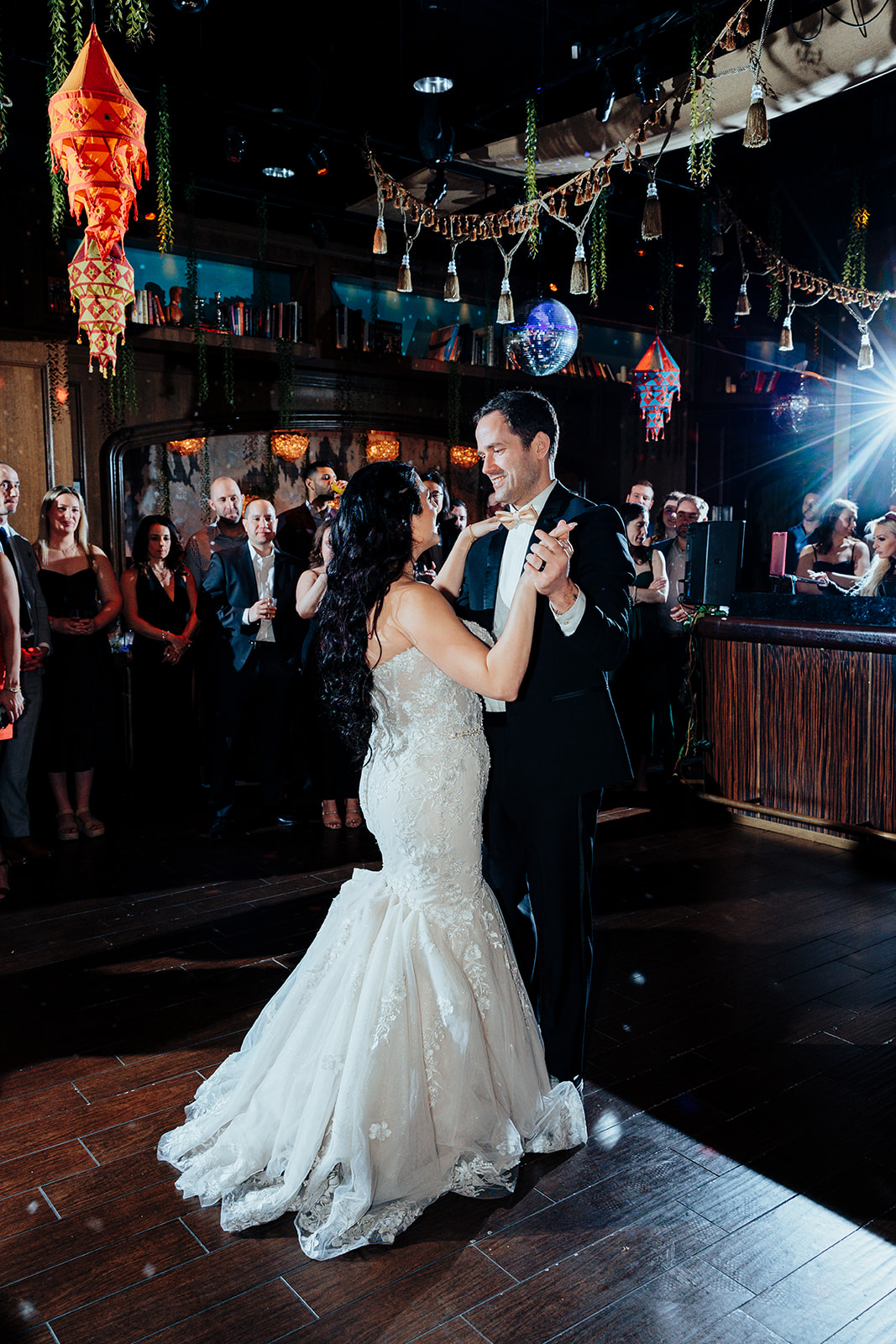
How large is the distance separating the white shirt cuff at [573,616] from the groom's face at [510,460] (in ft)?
1.23

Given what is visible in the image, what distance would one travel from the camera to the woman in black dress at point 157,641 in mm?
5320

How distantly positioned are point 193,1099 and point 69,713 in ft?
9.13

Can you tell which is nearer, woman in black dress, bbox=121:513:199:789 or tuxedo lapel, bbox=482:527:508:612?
tuxedo lapel, bbox=482:527:508:612

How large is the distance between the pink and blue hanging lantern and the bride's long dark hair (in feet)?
22.2

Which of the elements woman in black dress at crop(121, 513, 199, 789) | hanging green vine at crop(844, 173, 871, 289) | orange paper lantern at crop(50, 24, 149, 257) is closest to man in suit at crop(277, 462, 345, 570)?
woman in black dress at crop(121, 513, 199, 789)

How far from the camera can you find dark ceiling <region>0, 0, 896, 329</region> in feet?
16.4

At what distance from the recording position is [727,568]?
16.8 feet

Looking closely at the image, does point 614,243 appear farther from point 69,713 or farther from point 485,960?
point 485,960

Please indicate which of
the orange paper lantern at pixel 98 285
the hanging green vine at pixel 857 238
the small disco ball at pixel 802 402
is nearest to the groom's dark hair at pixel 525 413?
the orange paper lantern at pixel 98 285

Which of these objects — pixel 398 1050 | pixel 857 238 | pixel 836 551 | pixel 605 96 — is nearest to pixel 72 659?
pixel 398 1050

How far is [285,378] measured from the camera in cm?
750

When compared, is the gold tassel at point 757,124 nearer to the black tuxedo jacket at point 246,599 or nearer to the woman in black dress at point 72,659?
the black tuxedo jacket at point 246,599

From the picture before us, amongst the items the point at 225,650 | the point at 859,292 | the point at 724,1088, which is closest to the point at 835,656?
the point at 724,1088

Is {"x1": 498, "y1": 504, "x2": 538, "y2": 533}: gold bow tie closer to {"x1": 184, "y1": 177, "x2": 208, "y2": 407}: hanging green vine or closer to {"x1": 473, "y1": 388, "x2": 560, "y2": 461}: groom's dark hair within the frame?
{"x1": 473, "y1": 388, "x2": 560, "y2": 461}: groom's dark hair
